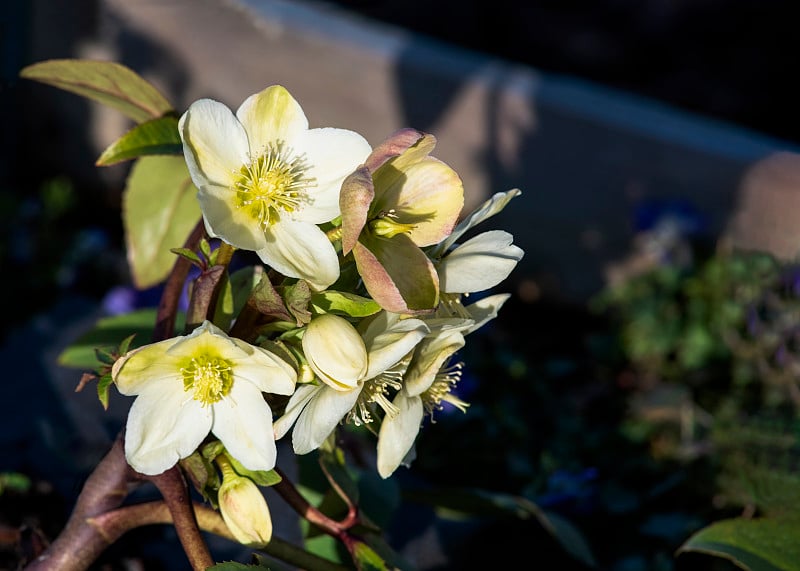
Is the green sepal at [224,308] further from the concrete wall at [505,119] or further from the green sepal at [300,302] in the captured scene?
the concrete wall at [505,119]

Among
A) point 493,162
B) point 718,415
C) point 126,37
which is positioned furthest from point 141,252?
point 126,37

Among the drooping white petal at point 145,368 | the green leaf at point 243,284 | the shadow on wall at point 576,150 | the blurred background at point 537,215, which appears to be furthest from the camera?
the shadow on wall at point 576,150

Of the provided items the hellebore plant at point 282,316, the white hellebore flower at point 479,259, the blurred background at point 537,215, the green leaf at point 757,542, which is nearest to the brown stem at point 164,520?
the hellebore plant at point 282,316

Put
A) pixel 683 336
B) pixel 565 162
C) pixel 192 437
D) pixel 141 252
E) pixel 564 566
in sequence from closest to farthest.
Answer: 1. pixel 192 437
2. pixel 141 252
3. pixel 564 566
4. pixel 683 336
5. pixel 565 162

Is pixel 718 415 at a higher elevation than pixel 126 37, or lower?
lower

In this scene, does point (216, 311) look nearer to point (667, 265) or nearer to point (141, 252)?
point (141, 252)

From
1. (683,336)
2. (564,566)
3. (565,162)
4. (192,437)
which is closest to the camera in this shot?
(192,437)

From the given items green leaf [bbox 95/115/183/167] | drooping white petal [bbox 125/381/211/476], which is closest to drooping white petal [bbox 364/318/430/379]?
drooping white petal [bbox 125/381/211/476]

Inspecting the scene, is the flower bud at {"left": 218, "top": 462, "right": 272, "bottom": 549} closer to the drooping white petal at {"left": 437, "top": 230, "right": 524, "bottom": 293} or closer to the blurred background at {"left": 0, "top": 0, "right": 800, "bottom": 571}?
the drooping white petal at {"left": 437, "top": 230, "right": 524, "bottom": 293}
